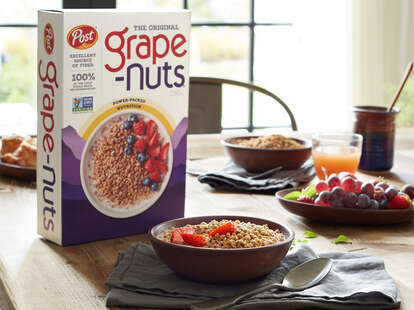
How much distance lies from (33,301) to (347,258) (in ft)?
1.55

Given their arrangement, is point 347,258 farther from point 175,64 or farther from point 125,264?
point 175,64

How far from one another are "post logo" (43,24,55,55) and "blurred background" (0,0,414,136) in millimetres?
2934

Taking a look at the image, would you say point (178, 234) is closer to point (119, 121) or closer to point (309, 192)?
point (119, 121)

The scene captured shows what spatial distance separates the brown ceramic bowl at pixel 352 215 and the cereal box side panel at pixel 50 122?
1.45 ft

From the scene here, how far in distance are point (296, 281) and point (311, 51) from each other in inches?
139

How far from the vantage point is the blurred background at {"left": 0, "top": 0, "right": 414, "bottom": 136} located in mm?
4273

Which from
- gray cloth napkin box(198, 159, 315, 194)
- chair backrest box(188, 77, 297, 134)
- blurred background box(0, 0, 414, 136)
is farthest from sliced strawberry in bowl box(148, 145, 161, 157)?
blurred background box(0, 0, 414, 136)

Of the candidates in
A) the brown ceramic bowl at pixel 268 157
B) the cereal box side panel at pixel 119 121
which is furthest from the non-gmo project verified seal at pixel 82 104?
the brown ceramic bowl at pixel 268 157

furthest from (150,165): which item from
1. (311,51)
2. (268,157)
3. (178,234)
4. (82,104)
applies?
(311,51)

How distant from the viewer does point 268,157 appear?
5.55ft

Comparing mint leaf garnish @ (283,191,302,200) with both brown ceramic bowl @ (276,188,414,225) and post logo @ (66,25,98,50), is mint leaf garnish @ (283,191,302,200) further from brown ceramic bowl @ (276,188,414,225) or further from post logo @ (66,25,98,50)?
post logo @ (66,25,98,50)

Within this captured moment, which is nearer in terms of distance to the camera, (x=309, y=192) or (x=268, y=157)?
(x=309, y=192)

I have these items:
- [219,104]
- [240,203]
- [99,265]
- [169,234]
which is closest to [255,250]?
[169,234]

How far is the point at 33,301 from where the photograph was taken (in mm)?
926
